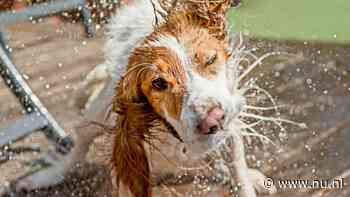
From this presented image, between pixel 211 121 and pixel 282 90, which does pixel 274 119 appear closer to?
pixel 282 90

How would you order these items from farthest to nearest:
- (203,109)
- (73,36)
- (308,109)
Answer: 1. (308,109)
2. (73,36)
3. (203,109)

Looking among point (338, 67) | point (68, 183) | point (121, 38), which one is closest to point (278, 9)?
point (338, 67)

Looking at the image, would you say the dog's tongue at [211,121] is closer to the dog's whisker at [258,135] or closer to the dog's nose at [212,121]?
the dog's nose at [212,121]

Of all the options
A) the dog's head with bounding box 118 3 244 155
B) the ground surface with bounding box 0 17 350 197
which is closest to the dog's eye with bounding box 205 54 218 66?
the dog's head with bounding box 118 3 244 155

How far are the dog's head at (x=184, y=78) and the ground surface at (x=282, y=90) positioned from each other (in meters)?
0.08

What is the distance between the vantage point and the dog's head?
35.2 inches

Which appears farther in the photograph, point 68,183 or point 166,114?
point 68,183

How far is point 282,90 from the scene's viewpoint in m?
1.09

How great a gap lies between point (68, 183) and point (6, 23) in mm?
213

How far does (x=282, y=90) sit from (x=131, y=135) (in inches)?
9.5

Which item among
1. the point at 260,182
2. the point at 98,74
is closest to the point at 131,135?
the point at 98,74

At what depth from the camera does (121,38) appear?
0.94 meters

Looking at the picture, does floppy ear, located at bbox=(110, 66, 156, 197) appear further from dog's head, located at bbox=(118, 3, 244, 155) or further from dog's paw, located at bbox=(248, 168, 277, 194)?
dog's paw, located at bbox=(248, 168, 277, 194)

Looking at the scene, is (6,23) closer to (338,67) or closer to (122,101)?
(122,101)
